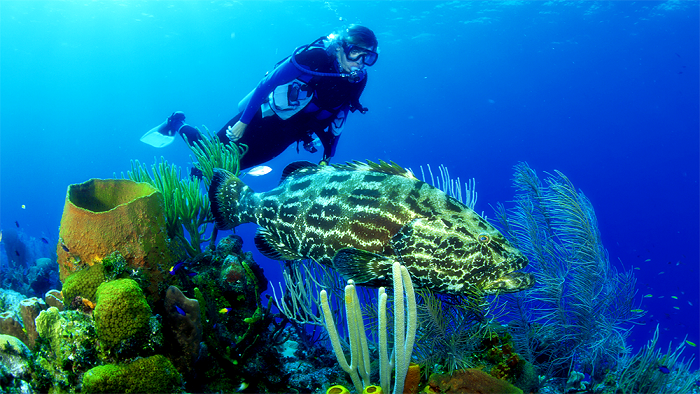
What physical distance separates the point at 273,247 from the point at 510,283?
2.42 m

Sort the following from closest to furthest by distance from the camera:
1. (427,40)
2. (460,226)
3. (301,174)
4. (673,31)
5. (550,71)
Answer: (460,226) < (301,174) < (673,31) < (427,40) < (550,71)

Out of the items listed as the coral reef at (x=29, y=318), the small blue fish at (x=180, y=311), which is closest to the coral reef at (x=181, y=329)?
the small blue fish at (x=180, y=311)

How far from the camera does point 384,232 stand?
9.66ft

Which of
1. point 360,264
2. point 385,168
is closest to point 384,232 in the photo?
point 360,264

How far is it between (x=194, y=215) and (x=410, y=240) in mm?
3292

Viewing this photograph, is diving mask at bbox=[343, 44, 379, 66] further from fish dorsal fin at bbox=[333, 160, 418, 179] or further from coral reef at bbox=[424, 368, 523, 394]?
coral reef at bbox=[424, 368, 523, 394]

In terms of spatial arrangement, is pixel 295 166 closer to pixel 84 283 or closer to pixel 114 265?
pixel 114 265

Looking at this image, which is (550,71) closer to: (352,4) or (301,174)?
(352,4)

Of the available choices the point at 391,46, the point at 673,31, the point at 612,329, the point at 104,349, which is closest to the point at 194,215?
the point at 104,349

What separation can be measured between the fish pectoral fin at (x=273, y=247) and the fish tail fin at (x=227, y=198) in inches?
17.1

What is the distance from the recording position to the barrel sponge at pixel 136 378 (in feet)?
6.38

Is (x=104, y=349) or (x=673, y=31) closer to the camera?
(x=104, y=349)

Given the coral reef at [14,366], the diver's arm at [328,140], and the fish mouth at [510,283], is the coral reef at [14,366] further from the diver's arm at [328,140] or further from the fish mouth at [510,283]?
the diver's arm at [328,140]

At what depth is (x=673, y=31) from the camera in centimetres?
4553
